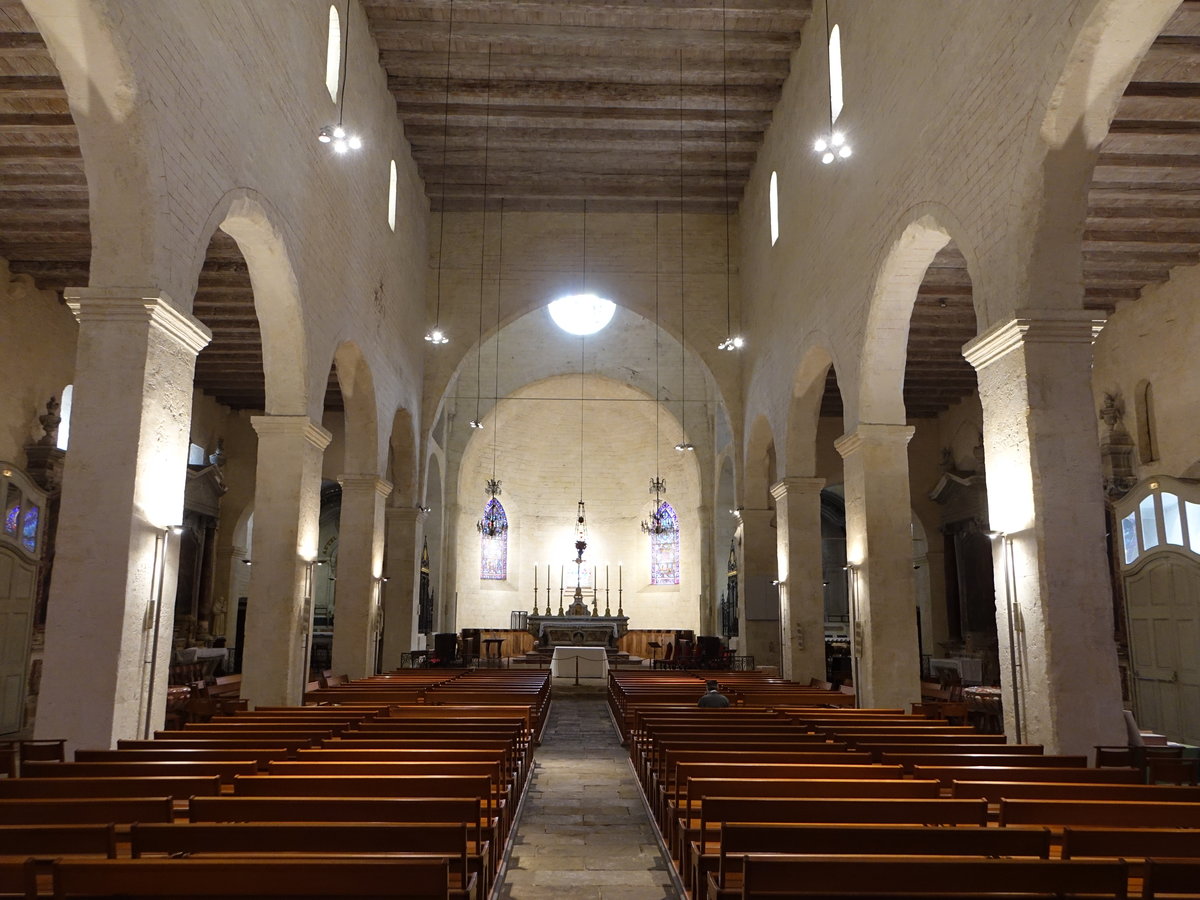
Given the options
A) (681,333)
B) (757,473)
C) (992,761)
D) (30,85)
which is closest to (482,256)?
(681,333)

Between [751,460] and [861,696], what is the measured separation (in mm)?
8434

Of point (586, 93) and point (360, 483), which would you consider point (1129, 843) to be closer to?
point (360, 483)

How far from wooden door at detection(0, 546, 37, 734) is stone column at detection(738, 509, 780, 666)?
13.0 metres

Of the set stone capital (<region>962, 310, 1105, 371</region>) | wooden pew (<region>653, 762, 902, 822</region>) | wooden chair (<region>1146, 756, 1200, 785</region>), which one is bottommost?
wooden chair (<region>1146, 756, 1200, 785</region>)

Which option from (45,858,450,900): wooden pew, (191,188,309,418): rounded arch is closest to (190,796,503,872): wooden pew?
(45,858,450,900): wooden pew

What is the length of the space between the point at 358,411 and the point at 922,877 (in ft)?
48.9

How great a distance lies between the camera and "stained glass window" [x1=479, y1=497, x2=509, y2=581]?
3094 cm

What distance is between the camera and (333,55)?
13.8 metres

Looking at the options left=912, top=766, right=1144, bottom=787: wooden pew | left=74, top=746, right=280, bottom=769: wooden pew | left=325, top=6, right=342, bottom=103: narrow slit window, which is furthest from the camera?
left=325, top=6, right=342, bottom=103: narrow slit window

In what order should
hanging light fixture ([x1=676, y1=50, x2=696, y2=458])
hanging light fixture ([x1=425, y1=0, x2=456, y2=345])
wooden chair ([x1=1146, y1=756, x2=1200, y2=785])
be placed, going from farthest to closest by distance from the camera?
1. hanging light fixture ([x1=676, y1=50, x2=696, y2=458])
2. hanging light fixture ([x1=425, y1=0, x2=456, y2=345])
3. wooden chair ([x1=1146, y1=756, x2=1200, y2=785])

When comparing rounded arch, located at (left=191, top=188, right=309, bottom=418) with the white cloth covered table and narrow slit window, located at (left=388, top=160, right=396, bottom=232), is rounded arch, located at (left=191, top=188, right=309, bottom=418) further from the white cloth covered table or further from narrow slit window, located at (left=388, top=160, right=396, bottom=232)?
the white cloth covered table

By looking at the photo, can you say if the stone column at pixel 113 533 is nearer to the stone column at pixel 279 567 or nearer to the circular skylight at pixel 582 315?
the stone column at pixel 279 567

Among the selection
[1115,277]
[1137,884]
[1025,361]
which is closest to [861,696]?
[1025,361]

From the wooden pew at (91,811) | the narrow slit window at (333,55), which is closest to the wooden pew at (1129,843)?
the wooden pew at (91,811)
